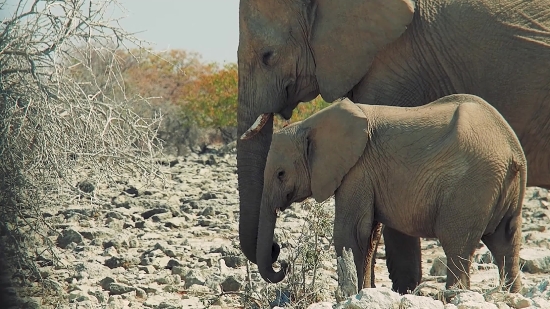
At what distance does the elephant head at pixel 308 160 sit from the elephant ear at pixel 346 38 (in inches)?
25.2

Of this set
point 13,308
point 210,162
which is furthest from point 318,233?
point 210,162

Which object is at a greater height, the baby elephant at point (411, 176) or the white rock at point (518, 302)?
the baby elephant at point (411, 176)

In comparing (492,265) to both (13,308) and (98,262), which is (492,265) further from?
(13,308)

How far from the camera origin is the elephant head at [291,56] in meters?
7.25

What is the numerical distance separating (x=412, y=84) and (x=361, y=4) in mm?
653

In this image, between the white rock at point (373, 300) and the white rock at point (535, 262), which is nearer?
the white rock at point (373, 300)

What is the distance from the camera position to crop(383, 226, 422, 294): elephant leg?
286 inches

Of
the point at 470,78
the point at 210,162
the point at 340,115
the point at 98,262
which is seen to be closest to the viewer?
the point at 340,115

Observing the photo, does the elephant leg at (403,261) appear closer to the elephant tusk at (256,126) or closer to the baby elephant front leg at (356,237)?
the baby elephant front leg at (356,237)

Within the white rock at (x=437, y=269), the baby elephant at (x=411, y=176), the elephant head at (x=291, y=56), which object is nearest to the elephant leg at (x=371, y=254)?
the baby elephant at (x=411, y=176)

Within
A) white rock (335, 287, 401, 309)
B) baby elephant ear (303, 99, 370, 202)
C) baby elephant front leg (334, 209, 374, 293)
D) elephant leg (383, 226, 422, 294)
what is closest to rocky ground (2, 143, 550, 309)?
white rock (335, 287, 401, 309)

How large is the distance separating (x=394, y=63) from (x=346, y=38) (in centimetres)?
37

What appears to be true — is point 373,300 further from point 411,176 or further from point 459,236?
point 411,176

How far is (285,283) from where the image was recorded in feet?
22.3
